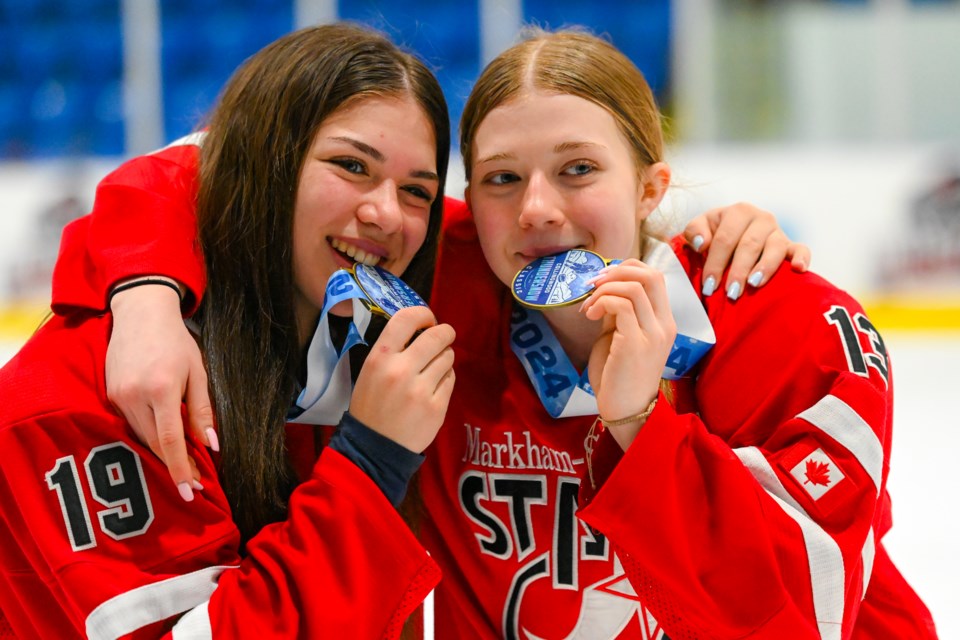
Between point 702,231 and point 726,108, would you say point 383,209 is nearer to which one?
point 702,231

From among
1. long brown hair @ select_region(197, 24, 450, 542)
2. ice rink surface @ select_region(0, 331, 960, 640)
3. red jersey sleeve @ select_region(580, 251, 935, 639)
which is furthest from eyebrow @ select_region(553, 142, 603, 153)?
ice rink surface @ select_region(0, 331, 960, 640)

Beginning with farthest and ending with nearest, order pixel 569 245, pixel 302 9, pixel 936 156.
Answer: pixel 302 9 → pixel 936 156 → pixel 569 245

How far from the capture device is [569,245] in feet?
4.97

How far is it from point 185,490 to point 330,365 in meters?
0.32

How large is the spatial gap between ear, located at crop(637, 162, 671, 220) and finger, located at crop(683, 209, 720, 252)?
0.24 feet

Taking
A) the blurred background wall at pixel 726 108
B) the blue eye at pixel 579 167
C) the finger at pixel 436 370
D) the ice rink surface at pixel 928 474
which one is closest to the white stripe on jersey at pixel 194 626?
the finger at pixel 436 370

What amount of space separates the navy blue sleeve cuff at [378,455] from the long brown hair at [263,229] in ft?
0.67

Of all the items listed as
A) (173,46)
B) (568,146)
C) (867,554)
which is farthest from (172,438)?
(173,46)

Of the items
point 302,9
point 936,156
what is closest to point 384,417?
point 936,156

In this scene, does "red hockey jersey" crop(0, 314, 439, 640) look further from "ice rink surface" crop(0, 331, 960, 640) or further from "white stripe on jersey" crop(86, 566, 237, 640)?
"ice rink surface" crop(0, 331, 960, 640)

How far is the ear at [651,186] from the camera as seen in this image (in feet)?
5.38

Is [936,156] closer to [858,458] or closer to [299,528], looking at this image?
[858,458]

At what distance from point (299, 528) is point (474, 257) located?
24.5 inches

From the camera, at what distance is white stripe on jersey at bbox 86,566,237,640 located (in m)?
1.26
